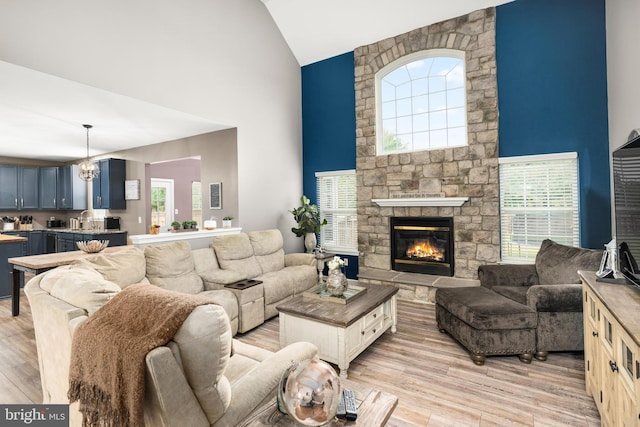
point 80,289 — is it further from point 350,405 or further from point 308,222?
point 308,222

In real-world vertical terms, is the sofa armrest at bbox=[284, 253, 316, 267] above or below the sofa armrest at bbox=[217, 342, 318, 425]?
above

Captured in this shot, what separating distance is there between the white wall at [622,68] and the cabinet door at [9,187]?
405 inches

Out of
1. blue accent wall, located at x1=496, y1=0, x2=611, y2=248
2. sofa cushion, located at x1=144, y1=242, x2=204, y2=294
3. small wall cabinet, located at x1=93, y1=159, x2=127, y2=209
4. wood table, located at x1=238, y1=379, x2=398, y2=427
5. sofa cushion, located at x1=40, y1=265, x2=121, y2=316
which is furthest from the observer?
small wall cabinet, located at x1=93, y1=159, x2=127, y2=209

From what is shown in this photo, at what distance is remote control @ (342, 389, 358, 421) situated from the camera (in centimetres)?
129

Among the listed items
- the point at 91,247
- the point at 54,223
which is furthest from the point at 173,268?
the point at 54,223

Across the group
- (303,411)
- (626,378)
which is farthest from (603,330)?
(303,411)

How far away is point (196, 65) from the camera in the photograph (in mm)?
4383

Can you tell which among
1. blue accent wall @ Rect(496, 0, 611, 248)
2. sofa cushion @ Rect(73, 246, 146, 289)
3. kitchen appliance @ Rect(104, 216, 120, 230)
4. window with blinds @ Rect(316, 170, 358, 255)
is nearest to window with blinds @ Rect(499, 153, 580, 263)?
blue accent wall @ Rect(496, 0, 611, 248)

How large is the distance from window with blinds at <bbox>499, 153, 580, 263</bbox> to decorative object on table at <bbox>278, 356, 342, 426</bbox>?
13.7 feet

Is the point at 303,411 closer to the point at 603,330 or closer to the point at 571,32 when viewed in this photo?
the point at 603,330

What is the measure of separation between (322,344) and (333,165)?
3792mm

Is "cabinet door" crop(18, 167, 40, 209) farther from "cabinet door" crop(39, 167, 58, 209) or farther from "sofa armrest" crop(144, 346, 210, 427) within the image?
"sofa armrest" crop(144, 346, 210, 427)

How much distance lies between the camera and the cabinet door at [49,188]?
24.5 feet

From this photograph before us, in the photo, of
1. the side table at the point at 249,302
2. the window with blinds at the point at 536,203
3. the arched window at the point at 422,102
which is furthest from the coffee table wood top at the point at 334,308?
the arched window at the point at 422,102
